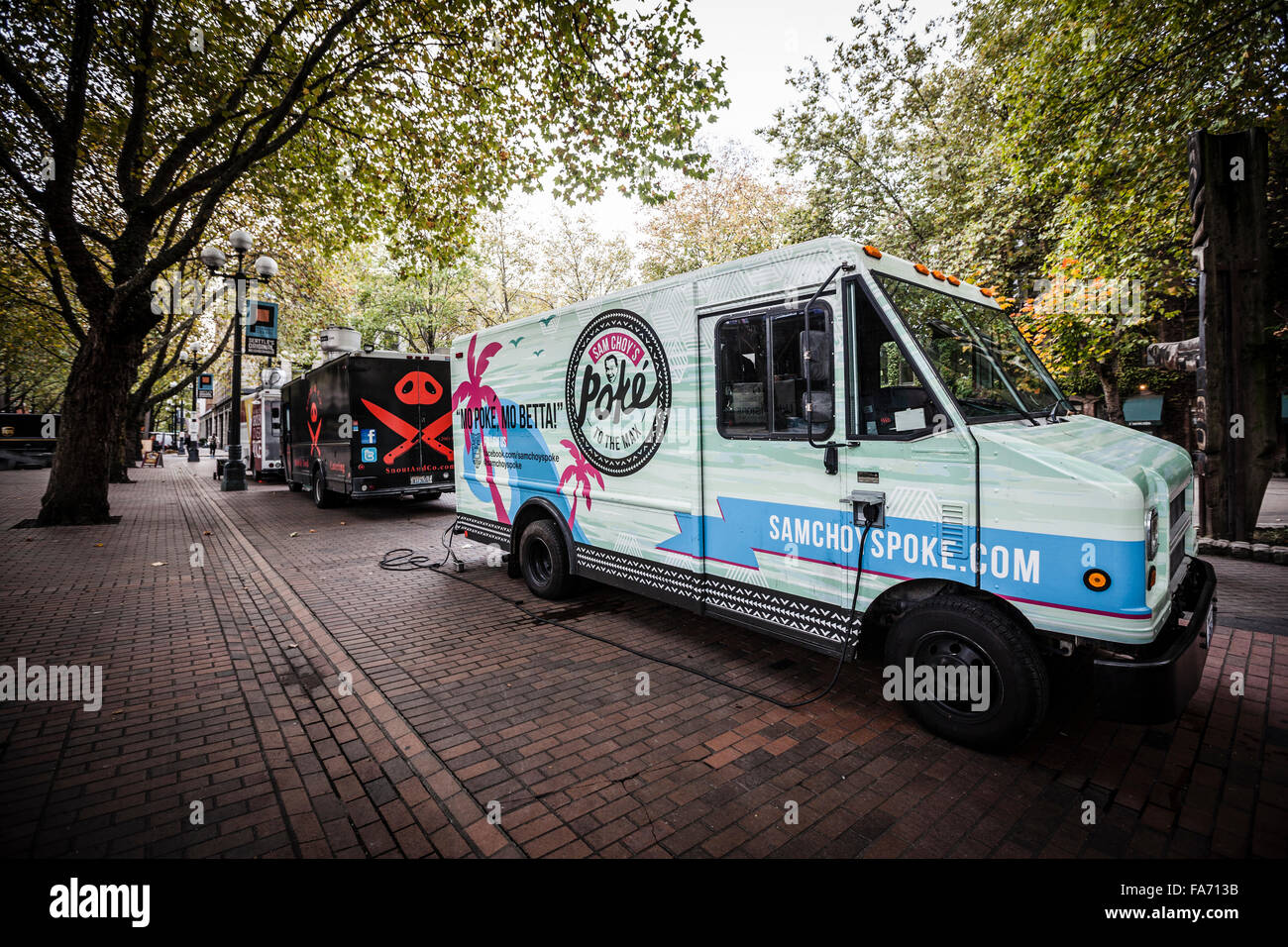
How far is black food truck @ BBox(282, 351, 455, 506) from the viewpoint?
11.8m

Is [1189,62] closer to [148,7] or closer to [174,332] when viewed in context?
[148,7]

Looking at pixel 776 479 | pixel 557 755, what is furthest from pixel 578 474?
pixel 557 755

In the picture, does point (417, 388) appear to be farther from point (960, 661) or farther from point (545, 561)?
point (960, 661)

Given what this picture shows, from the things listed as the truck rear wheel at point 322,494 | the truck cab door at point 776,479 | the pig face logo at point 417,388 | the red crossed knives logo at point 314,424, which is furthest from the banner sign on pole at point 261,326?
the truck cab door at point 776,479

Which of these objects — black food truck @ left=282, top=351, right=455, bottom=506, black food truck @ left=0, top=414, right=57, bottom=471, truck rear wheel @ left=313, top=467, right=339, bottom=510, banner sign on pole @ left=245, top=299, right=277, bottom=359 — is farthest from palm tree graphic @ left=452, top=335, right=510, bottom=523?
black food truck @ left=0, top=414, right=57, bottom=471

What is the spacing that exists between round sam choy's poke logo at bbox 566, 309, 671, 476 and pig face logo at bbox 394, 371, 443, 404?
790 centimetres

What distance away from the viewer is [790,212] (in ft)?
60.8

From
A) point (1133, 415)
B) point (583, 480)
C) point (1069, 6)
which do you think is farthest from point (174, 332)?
point (1133, 415)

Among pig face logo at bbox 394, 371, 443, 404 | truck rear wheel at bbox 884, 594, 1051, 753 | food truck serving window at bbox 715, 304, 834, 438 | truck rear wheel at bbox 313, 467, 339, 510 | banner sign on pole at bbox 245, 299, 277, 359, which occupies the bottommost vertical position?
truck rear wheel at bbox 884, 594, 1051, 753

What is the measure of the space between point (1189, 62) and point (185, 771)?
1354cm

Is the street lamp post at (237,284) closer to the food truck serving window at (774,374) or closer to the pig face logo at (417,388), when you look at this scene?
the pig face logo at (417,388)

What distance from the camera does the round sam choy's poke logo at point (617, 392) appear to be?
490cm

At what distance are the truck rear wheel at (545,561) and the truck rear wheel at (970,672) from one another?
11.6ft

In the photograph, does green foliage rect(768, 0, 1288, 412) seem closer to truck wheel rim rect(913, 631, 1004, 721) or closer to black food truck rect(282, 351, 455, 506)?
truck wheel rim rect(913, 631, 1004, 721)
